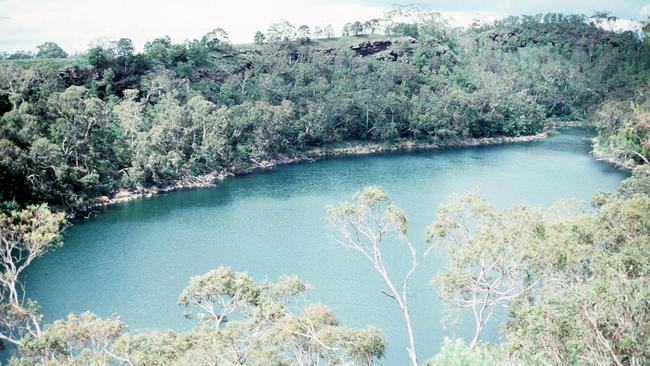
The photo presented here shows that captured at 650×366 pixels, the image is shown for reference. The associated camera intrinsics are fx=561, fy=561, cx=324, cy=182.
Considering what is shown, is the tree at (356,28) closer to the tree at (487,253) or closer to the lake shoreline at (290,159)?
the lake shoreline at (290,159)

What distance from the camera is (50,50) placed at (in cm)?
8406

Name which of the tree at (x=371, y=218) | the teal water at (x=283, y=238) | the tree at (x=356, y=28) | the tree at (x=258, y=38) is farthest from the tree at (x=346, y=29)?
the tree at (x=371, y=218)

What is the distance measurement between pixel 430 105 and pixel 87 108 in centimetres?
5454

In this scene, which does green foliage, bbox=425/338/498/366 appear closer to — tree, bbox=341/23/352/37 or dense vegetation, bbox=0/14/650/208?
dense vegetation, bbox=0/14/650/208

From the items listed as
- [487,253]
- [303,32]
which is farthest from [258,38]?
[487,253]

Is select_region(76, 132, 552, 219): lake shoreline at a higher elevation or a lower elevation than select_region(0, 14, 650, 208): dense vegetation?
lower

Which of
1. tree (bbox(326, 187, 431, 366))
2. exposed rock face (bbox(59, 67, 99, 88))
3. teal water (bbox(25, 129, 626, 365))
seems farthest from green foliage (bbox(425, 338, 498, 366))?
exposed rock face (bbox(59, 67, 99, 88))

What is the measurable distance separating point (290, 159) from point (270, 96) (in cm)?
1409

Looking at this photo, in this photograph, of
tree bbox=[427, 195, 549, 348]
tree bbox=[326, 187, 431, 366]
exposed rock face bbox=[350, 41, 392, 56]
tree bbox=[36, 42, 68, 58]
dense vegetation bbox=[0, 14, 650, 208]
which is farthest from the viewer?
exposed rock face bbox=[350, 41, 392, 56]

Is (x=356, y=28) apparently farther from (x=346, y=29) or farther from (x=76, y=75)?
(x=76, y=75)

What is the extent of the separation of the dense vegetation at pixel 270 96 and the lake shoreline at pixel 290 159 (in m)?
0.75

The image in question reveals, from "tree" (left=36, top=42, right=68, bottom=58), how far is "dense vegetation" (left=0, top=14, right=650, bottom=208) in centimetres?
27

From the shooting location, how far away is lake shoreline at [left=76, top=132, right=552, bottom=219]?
55062 mm

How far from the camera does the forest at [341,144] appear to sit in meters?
18.5
